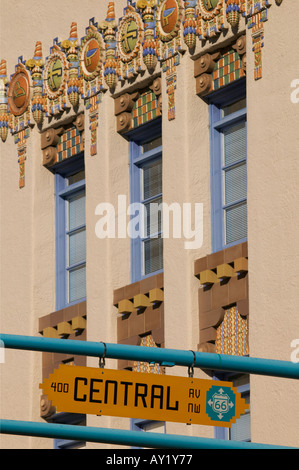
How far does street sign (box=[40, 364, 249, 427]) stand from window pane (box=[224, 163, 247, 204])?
5.99m

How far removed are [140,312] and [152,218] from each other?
4.27 ft

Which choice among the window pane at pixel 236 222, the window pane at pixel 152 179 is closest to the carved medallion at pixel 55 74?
the window pane at pixel 152 179

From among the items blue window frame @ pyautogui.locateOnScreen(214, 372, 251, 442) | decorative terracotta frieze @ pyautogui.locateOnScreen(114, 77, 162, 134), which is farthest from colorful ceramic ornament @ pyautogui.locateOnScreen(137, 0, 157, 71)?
blue window frame @ pyautogui.locateOnScreen(214, 372, 251, 442)

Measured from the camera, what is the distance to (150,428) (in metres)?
19.1

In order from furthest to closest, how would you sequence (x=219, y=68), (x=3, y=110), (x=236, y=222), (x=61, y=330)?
1. (x=3, y=110)
2. (x=61, y=330)
3. (x=219, y=68)
4. (x=236, y=222)

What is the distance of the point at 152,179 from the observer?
20.1 metres

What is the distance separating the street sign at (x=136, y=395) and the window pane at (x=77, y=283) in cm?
876

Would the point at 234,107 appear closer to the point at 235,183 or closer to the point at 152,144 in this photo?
the point at 235,183

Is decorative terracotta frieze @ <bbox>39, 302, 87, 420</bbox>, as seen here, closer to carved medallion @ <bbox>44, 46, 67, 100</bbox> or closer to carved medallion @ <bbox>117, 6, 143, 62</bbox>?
carved medallion @ <bbox>44, 46, 67, 100</bbox>

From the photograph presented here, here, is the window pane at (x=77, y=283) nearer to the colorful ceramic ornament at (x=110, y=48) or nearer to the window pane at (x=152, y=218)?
the window pane at (x=152, y=218)

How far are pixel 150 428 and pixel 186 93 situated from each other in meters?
4.34

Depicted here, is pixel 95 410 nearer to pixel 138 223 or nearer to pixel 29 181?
pixel 138 223

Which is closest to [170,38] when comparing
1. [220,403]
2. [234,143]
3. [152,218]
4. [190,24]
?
[190,24]
